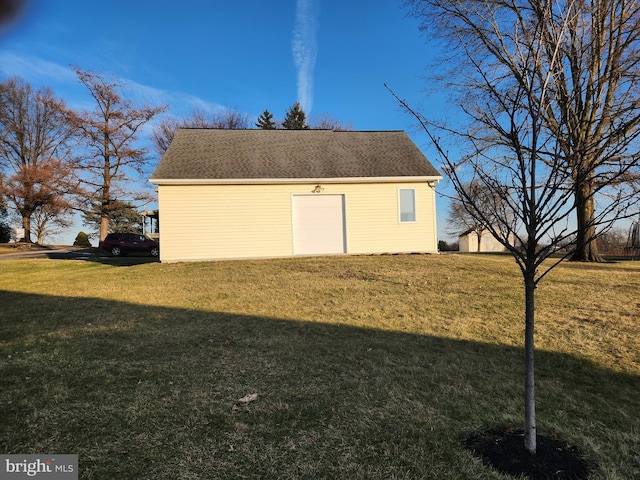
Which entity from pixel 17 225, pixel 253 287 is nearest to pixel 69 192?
pixel 17 225

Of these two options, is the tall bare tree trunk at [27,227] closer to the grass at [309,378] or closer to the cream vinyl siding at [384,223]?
the grass at [309,378]

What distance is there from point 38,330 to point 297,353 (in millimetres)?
3802

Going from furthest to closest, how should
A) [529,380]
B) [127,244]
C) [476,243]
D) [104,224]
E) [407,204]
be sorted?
[476,243] → [104,224] → [127,244] → [407,204] → [529,380]

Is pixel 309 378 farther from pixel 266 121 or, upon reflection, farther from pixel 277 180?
pixel 266 121

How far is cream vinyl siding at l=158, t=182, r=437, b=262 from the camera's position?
13148 millimetres

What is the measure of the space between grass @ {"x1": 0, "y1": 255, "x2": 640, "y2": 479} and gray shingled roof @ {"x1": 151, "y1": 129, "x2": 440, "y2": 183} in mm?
6890

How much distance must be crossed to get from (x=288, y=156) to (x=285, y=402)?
13087 millimetres

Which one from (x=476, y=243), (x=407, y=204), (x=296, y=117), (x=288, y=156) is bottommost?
(x=476, y=243)

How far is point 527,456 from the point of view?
2.41m

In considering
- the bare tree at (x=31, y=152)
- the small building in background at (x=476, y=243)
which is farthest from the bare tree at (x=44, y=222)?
the small building in background at (x=476, y=243)

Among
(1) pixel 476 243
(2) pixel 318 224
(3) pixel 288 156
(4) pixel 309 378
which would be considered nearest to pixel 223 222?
(2) pixel 318 224

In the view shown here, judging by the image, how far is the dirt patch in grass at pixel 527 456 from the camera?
89.3 inches

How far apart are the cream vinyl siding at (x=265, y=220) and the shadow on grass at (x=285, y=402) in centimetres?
803

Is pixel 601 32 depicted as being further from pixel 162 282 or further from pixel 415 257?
pixel 162 282
